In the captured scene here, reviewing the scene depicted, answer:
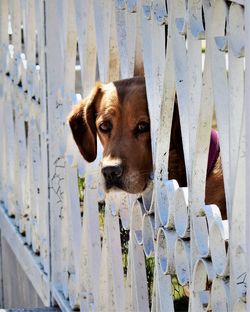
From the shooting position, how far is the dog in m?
3.89

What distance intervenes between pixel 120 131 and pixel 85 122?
0.78 feet

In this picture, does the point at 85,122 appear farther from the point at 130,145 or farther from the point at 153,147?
the point at 153,147

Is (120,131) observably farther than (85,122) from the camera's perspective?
No

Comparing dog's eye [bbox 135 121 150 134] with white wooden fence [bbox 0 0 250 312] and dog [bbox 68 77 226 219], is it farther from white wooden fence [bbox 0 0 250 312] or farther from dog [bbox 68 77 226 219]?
white wooden fence [bbox 0 0 250 312]

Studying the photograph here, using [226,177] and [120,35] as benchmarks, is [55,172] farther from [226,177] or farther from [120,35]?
[226,177]

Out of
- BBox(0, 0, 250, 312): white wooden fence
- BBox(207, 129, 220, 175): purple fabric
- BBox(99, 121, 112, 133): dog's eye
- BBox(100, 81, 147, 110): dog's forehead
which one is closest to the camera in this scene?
BBox(0, 0, 250, 312): white wooden fence

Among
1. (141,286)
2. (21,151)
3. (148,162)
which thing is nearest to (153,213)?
(141,286)

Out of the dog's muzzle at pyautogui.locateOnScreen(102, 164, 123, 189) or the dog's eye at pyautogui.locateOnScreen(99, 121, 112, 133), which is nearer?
the dog's muzzle at pyautogui.locateOnScreen(102, 164, 123, 189)

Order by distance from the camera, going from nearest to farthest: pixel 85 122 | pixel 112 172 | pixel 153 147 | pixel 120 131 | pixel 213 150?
pixel 153 147 < pixel 213 150 < pixel 112 172 < pixel 120 131 < pixel 85 122

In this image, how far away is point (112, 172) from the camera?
3953mm

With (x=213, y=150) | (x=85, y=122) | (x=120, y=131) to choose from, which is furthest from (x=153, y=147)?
(x=85, y=122)

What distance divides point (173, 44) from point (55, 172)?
6.21 feet

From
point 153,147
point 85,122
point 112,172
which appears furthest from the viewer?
point 85,122

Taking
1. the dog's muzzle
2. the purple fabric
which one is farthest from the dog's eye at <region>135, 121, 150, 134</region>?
the purple fabric
